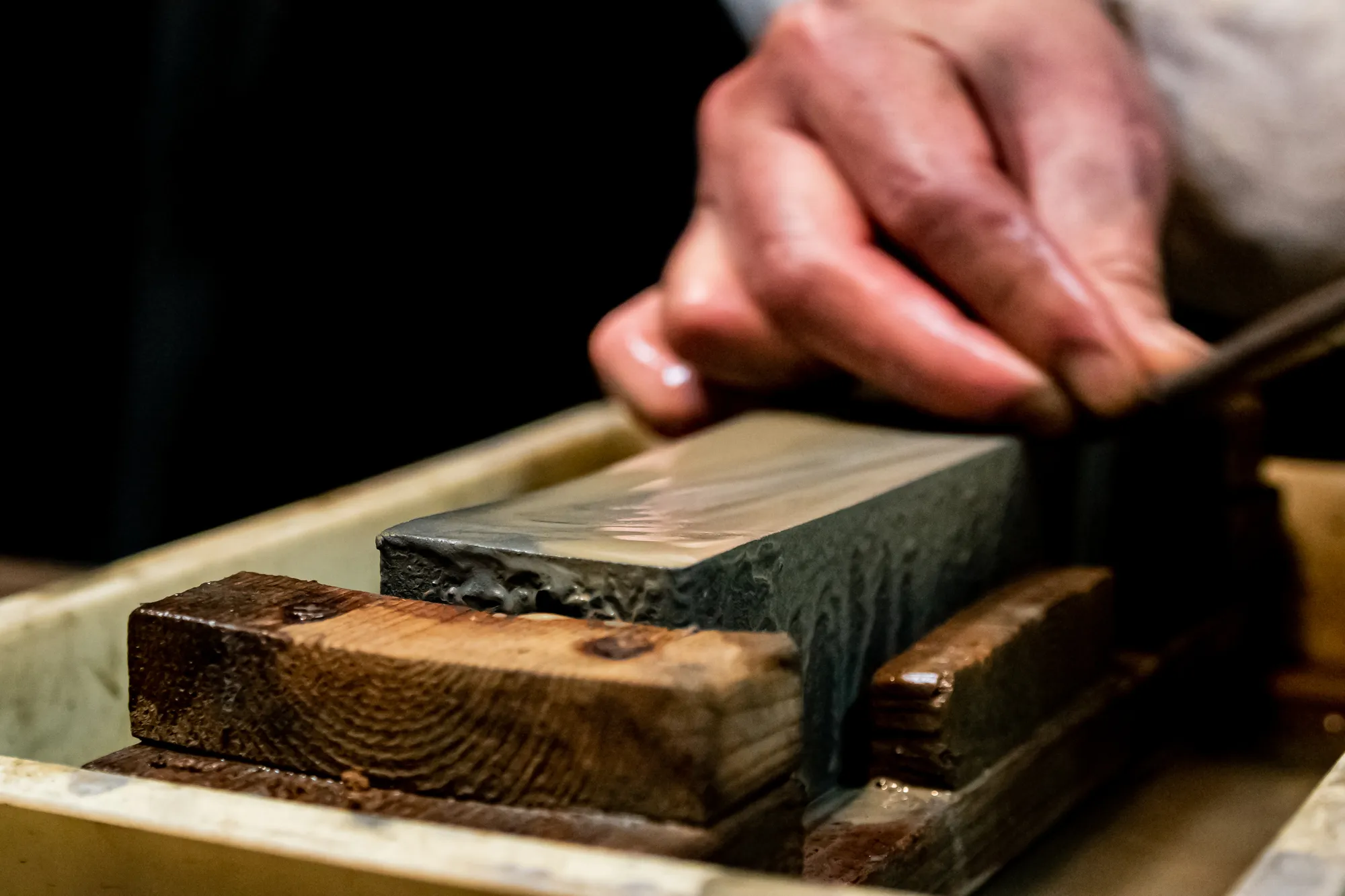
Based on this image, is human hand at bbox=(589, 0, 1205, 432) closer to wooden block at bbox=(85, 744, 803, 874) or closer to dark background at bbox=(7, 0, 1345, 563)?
wooden block at bbox=(85, 744, 803, 874)

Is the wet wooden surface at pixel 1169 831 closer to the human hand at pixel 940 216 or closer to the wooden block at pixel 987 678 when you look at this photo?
the wooden block at pixel 987 678

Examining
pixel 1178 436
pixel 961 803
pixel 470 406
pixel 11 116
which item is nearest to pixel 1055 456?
pixel 1178 436

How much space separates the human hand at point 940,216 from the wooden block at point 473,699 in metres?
0.41

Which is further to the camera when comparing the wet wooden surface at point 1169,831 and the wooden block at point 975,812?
the wet wooden surface at point 1169,831

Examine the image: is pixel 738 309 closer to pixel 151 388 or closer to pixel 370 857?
pixel 370 857

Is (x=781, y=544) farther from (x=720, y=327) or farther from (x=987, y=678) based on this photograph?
(x=720, y=327)

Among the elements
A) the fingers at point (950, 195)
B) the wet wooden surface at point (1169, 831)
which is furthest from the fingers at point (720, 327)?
the wet wooden surface at point (1169, 831)

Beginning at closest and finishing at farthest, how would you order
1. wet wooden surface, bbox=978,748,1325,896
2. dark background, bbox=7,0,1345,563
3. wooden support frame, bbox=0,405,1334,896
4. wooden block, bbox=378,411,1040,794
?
wooden support frame, bbox=0,405,1334,896 < wooden block, bbox=378,411,1040,794 < wet wooden surface, bbox=978,748,1325,896 < dark background, bbox=7,0,1345,563

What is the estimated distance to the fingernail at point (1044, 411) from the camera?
84 centimetres

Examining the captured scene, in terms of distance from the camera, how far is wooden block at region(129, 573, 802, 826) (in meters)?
0.46

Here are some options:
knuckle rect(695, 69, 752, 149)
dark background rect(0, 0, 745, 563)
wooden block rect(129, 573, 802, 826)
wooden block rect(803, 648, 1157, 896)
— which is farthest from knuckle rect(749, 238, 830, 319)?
dark background rect(0, 0, 745, 563)

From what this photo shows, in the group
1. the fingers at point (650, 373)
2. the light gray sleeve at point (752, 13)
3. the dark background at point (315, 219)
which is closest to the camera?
the fingers at point (650, 373)

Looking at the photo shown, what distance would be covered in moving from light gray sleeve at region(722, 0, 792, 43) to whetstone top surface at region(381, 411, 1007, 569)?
1.49ft

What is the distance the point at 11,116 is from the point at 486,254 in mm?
630
